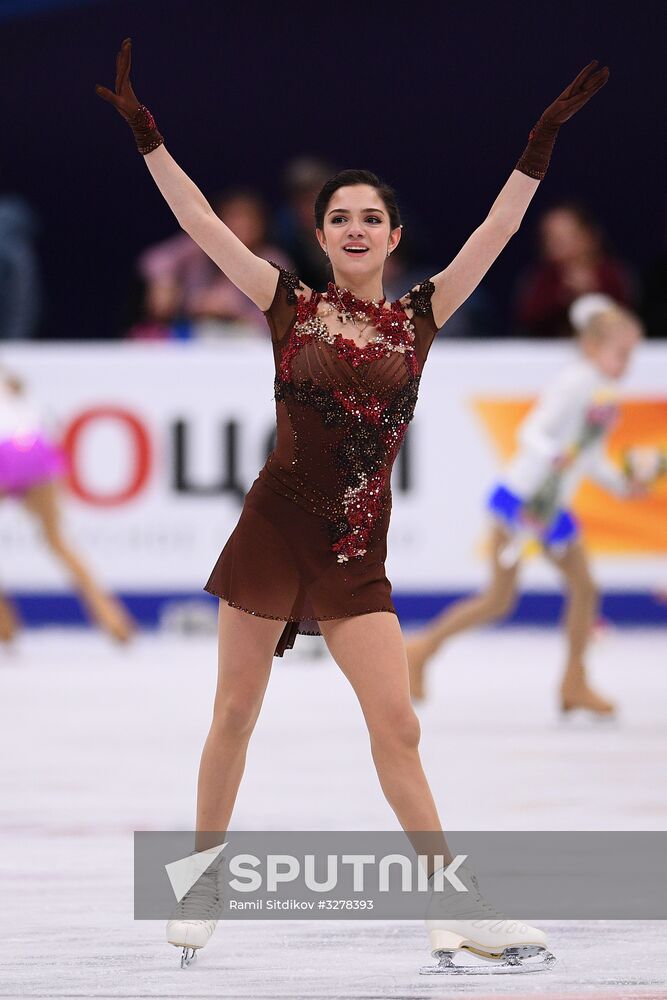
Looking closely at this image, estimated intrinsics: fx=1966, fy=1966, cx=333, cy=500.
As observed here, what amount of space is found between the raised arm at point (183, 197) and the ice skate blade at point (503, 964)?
136 centimetres

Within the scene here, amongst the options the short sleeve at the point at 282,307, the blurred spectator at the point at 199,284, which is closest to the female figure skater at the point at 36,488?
the blurred spectator at the point at 199,284

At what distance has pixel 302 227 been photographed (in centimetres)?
1100

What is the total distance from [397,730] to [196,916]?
1.79 feet

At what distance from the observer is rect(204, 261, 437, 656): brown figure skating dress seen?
3.92m

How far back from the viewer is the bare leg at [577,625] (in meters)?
7.39

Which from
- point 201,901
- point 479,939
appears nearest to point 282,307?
point 201,901

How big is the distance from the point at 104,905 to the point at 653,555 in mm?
6271

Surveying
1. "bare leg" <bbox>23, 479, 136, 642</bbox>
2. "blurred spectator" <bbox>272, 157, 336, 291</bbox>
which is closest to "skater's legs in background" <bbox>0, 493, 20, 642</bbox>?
"bare leg" <bbox>23, 479, 136, 642</bbox>

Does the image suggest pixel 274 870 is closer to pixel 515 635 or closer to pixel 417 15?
pixel 515 635

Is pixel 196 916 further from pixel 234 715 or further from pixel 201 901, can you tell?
pixel 234 715

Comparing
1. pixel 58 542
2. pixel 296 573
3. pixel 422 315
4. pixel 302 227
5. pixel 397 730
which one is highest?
pixel 302 227

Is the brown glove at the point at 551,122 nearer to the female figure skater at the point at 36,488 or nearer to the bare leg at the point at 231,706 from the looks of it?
the bare leg at the point at 231,706

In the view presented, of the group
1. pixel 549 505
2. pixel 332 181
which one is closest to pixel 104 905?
pixel 332 181

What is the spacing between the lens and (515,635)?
405 inches
